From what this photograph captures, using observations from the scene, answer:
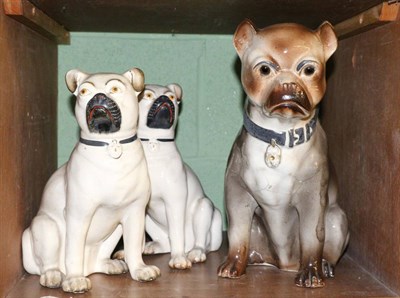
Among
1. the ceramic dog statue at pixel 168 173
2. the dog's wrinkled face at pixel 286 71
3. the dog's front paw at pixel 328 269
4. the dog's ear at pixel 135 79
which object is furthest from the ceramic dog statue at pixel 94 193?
the dog's front paw at pixel 328 269

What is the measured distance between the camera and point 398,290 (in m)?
1.14

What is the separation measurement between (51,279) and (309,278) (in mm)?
448

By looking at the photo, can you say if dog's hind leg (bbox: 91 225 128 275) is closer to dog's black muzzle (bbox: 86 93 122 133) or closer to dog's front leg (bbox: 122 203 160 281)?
dog's front leg (bbox: 122 203 160 281)

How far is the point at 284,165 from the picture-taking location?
1.17 meters

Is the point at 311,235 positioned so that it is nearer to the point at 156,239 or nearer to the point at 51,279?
the point at 156,239

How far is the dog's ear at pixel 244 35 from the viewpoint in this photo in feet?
3.84

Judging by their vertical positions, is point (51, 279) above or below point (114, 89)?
below

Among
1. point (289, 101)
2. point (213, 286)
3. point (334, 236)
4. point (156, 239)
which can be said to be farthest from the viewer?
point (156, 239)

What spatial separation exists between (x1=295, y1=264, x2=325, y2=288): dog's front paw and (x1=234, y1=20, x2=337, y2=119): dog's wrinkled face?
0.28 meters

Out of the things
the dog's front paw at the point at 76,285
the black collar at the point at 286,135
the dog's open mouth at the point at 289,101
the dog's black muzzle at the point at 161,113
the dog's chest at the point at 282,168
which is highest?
the dog's open mouth at the point at 289,101

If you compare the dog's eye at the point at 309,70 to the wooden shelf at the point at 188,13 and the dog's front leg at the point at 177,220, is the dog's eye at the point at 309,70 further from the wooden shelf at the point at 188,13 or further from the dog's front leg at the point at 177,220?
the dog's front leg at the point at 177,220

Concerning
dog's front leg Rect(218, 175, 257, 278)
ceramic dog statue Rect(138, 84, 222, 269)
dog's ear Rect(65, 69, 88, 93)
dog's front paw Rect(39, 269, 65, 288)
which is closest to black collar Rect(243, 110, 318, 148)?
dog's front leg Rect(218, 175, 257, 278)

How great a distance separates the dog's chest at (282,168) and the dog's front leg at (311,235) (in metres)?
0.04

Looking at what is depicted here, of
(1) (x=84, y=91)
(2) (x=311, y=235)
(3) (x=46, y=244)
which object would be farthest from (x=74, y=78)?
(2) (x=311, y=235)
